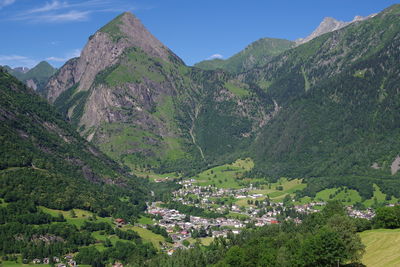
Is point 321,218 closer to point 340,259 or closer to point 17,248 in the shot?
point 340,259

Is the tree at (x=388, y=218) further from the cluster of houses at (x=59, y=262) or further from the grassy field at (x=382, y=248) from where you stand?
the cluster of houses at (x=59, y=262)

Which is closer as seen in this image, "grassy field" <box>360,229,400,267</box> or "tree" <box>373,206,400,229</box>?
"grassy field" <box>360,229,400,267</box>

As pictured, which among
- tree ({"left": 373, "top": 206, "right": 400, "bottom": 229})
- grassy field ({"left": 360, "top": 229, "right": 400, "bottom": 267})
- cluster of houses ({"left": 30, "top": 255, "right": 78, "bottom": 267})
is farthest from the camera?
cluster of houses ({"left": 30, "top": 255, "right": 78, "bottom": 267})

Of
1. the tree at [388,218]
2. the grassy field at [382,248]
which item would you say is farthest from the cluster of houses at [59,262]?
the tree at [388,218]

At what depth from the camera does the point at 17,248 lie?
603ft

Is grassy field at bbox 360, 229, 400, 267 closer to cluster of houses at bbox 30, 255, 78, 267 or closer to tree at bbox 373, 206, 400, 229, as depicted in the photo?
tree at bbox 373, 206, 400, 229

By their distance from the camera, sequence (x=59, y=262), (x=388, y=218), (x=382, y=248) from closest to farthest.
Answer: (x=382, y=248), (x=388, y=218), (x=59, y=262)

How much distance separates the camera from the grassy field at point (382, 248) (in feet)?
374

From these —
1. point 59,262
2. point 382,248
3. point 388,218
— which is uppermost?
point 388,218

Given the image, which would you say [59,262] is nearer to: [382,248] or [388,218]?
[382,248]

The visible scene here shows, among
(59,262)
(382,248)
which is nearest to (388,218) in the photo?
(382,248)

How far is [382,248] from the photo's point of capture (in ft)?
417

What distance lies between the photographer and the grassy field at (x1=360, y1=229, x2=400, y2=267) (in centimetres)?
11409

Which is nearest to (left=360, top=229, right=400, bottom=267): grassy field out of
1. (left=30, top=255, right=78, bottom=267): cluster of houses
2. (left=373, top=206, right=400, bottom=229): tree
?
(left=373, top=206, right=400, bottom=229): tree
